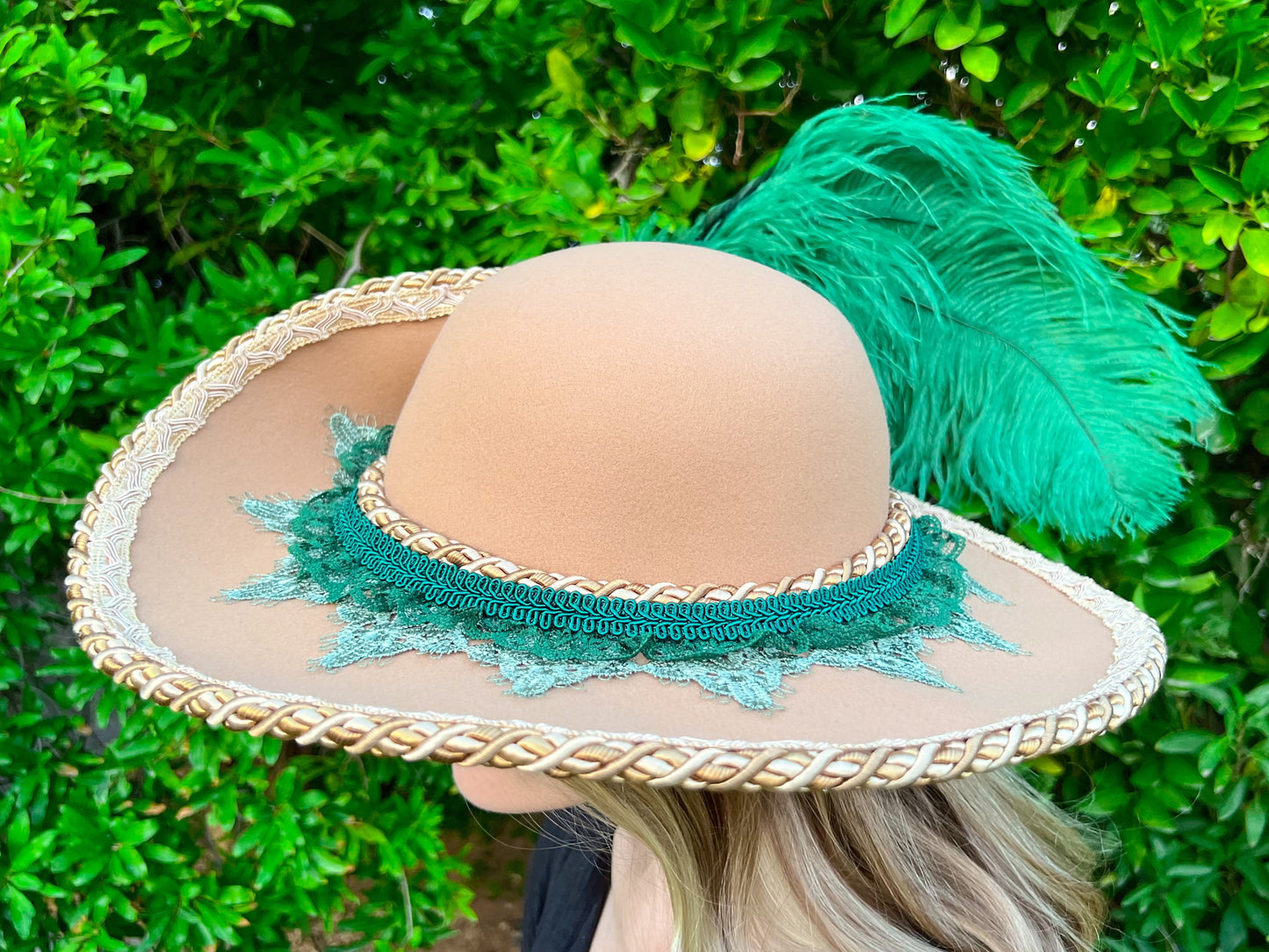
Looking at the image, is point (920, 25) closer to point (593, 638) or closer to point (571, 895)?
point (593, 638)

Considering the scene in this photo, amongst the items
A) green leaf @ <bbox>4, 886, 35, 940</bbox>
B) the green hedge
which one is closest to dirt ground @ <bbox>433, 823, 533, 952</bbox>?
the green hedge

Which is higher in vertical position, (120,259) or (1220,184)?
(1220,184)

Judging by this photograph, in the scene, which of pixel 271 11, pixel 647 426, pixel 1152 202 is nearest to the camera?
pixel 647 426

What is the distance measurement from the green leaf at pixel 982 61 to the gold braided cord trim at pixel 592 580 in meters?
0.70

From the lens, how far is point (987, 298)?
3.87ft

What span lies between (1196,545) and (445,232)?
57.7 inches

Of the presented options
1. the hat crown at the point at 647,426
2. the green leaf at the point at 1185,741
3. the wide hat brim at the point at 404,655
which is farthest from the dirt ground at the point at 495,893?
the hat crown at the point at 647,426

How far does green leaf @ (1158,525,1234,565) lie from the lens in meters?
1.32

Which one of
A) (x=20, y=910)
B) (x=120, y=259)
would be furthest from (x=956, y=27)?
(x=20, y=910)

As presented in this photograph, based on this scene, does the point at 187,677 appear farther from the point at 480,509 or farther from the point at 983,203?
the point at 983,203

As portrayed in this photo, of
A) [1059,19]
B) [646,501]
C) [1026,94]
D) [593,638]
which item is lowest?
[593,638]

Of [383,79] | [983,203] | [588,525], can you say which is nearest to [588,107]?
[383,79]

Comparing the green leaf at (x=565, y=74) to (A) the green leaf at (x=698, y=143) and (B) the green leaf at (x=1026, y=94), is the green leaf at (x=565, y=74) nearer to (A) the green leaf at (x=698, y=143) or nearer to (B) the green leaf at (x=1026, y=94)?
(A) the green leaf at (x=698, y=143)

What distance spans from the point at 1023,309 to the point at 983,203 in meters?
0.16
